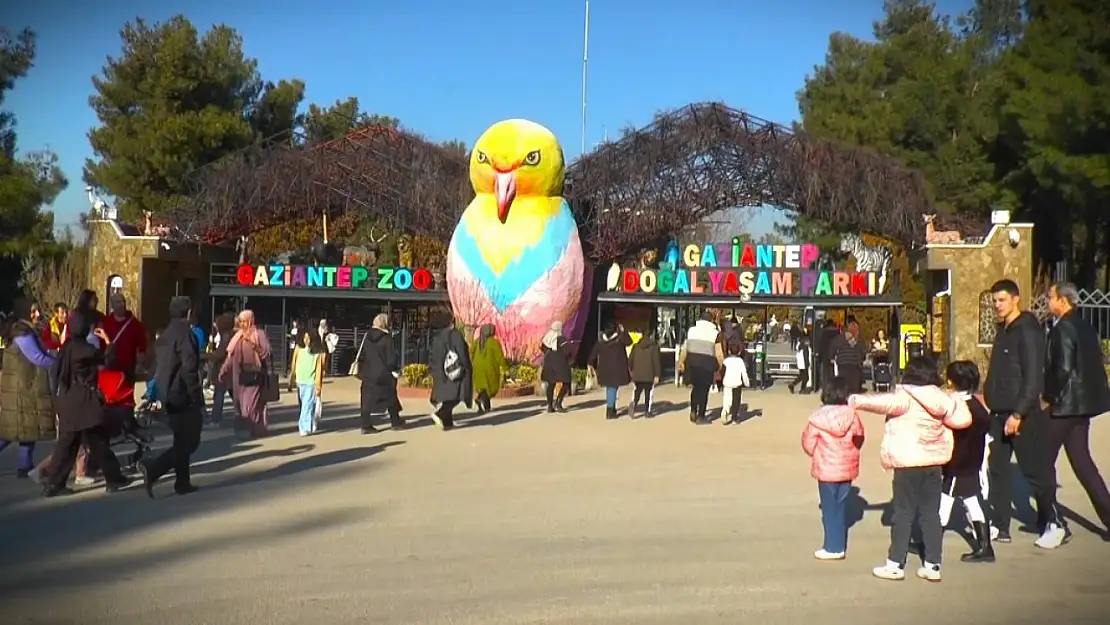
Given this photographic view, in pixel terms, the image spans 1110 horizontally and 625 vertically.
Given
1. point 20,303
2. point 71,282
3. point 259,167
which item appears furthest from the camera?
point 71,282

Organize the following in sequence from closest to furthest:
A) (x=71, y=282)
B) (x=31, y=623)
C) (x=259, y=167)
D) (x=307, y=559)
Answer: (x=31, y=623) → (x=307, y=559) → (x=259, y=167) → (x=71, y=282)

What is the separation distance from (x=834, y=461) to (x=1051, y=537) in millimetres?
1742

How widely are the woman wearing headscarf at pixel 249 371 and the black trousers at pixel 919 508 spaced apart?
859 centimetres

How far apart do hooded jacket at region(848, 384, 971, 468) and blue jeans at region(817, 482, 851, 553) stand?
0.48m

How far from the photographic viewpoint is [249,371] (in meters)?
13.5

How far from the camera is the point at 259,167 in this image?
2886 centimetres

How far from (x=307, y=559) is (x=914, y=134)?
3111cm

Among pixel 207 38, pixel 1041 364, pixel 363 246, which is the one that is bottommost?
pixel 1041 364

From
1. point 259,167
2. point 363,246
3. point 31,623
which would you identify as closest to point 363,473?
point 31,623

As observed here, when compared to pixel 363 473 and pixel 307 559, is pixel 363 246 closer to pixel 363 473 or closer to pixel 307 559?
pixel 363 473

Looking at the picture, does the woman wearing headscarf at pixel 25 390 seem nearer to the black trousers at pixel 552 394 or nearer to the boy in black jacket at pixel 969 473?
the boy in black jacket at pixel 969 473

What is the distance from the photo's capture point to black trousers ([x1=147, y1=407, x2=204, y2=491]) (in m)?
9.65

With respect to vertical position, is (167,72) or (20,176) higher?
(167,72)

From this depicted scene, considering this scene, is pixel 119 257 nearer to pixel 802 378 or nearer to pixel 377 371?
pixel 377 371
